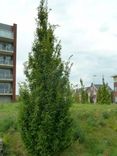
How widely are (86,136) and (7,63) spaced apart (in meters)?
65.5

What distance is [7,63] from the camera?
3209 inches

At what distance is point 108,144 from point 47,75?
172 inches

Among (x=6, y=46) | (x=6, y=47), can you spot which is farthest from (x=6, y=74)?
(x=6, y=46)

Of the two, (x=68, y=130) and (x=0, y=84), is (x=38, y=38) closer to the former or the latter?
(x=68, y=130)

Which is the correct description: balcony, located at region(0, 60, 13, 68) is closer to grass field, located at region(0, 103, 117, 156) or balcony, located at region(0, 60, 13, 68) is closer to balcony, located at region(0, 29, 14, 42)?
balcony, located at region(0, 29, 14, 42)

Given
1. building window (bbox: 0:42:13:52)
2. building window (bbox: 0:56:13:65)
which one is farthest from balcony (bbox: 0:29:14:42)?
building window (bbox: 0:56:13:65)

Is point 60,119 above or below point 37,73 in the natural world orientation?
below

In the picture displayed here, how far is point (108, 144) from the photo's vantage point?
1698 cm

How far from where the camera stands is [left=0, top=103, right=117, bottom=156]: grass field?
15922 millimetres

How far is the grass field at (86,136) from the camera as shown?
15922mm

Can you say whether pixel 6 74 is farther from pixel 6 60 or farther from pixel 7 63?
pixel 6 60

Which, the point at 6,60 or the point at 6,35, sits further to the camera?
the point at 6,60

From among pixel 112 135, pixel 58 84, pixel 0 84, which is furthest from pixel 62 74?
pixel 0 84

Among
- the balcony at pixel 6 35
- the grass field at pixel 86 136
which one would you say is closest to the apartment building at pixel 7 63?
the balcony at pixel 6 35
